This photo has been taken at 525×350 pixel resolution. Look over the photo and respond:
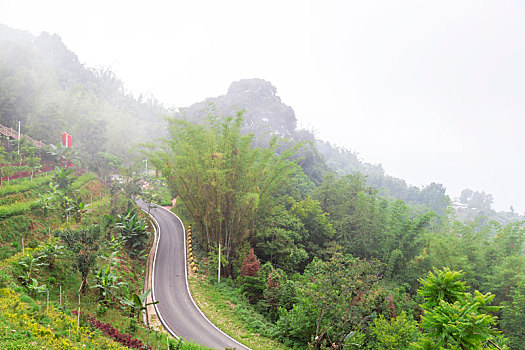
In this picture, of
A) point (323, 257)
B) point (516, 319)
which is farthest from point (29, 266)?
point (516, 319)

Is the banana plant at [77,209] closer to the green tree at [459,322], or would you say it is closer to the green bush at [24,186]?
the green bush at [24,186]

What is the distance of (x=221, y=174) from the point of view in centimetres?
1504

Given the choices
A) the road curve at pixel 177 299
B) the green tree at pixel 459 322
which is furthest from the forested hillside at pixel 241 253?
the road curve at pixel 177 299

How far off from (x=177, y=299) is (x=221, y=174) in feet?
21.5

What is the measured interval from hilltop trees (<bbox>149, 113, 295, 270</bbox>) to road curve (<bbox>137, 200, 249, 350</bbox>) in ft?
8.67

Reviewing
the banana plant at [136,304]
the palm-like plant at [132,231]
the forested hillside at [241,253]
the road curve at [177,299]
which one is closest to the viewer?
the forested hillside at [241,253]

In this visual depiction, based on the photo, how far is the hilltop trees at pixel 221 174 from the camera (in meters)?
15.7

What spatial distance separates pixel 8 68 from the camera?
127 feet

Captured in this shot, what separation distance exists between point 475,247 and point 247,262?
17.1 meters

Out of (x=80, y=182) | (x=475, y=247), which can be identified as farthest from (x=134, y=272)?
(x=475, y=247)

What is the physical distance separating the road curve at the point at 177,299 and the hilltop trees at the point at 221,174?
8.67ft

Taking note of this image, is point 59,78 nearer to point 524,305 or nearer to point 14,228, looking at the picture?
point 14,228

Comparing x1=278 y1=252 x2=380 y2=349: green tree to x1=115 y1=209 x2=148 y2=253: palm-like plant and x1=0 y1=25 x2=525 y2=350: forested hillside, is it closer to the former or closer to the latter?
x1=0 y1=25 x2=525 y2=350: forested hillside

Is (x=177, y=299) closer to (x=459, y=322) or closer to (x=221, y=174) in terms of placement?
(x=221, y=174)
